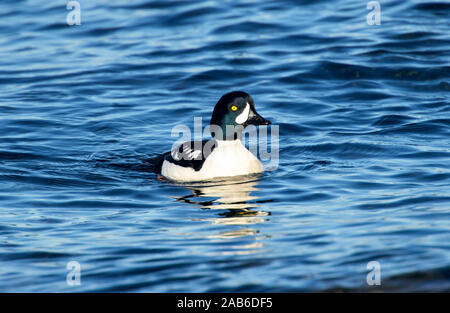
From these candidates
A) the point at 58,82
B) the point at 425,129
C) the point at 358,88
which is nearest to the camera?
the point at 425,129

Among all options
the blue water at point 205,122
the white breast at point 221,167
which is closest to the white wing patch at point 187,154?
the white breast at point 221,167

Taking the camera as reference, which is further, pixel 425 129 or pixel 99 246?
pixel 425 129

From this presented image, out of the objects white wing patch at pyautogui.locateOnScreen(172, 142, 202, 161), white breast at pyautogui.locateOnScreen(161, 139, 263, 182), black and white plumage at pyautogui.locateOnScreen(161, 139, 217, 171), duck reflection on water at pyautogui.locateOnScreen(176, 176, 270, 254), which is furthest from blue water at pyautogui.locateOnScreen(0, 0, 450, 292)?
white wing patch at pyautogui.locateOnScreen(172, 142, 202, 161)

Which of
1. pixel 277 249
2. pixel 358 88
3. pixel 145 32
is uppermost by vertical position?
pixel 145 32

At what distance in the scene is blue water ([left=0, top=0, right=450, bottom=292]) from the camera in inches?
312

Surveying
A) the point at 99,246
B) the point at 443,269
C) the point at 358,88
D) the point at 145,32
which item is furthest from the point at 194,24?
the point at 443,269

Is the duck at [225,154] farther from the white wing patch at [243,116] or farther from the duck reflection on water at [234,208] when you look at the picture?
the duck reflection on water at [234,208]

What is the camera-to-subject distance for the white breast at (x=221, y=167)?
11773mm

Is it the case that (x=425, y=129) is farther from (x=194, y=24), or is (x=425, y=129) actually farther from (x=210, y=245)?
(x=194, y=24)

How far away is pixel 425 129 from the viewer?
13.6 m

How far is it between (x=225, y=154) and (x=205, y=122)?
3242mm

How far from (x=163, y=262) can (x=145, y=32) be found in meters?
13.9

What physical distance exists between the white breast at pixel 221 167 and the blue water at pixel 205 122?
0.84 feet
